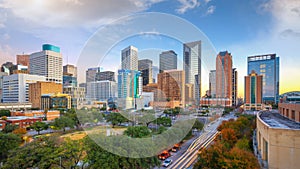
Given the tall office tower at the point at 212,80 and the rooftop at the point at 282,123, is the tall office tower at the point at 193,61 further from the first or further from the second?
the rooftop at the point at 282,123

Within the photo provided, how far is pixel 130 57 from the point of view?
4.34 meters

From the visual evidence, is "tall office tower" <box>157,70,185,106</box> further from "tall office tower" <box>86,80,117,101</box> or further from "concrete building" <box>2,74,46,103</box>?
"concrete building" <box>2,74,46,103</box>

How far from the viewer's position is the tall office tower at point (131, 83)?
571cm

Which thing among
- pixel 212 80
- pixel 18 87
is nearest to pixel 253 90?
pixel 212 80

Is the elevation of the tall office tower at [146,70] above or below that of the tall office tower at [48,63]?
below

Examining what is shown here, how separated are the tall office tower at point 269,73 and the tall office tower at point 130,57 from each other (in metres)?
52.4

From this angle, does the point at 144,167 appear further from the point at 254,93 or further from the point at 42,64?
the point at 42,64

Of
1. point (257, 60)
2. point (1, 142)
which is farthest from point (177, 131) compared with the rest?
point (257, 60)

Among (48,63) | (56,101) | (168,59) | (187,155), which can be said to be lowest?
(187,155)

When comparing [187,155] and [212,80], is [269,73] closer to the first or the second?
[187,155]

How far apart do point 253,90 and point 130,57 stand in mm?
45050

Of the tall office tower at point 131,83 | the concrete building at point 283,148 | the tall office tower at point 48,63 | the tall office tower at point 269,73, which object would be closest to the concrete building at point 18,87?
the tall office tower at point 48,63

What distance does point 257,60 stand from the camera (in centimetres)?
4834

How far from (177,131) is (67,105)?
96.0ft
